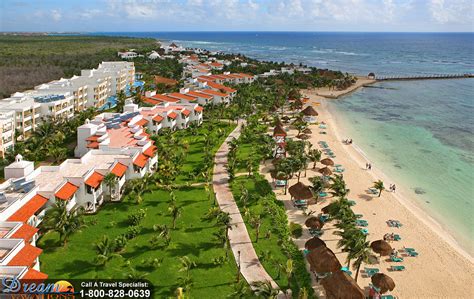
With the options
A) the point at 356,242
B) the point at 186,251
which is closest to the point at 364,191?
the point at 356,242

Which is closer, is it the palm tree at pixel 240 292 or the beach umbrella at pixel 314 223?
the palm tree at pixel 240 292

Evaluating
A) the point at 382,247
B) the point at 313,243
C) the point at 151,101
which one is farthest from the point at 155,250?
the point at 151,101

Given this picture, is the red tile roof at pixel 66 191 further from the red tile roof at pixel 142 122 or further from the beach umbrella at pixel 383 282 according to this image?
the beach umbrella at pixel 383 282

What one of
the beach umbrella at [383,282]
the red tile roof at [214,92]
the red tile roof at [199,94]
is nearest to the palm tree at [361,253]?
the beach umbrella at [383,282]

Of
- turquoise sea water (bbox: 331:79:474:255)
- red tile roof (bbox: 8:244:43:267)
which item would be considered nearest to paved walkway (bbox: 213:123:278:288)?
red tile roof (bbox: 8:244:43:267)

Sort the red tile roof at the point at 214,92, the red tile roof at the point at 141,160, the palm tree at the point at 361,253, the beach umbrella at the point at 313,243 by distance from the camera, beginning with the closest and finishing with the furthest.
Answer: the palm tree at the point at 361,253 < the beach umbrella at the point at 313,243 < the red tile roof at the point at 141,160 < the red tile roof at the point at 214,92

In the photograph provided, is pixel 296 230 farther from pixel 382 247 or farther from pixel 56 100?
pixel 56 100

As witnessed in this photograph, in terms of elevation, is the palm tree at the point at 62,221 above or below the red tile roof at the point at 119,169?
below

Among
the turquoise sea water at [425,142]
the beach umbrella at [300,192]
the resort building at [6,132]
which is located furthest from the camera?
the resort building at [6,132]
